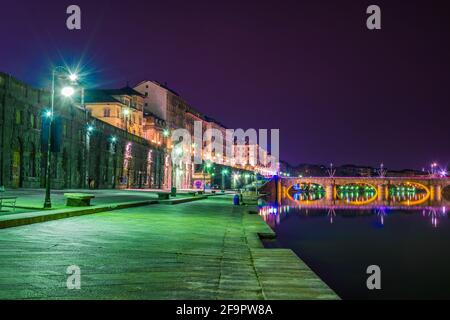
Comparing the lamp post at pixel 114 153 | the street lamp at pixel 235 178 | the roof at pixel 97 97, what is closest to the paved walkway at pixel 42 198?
the lamp post at pixel 114 153

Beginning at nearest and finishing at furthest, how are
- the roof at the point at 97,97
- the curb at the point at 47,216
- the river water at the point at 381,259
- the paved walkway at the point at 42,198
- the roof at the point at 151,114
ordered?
the river water at the point at 381,259, the curb at the point at 47,216, the paved walkway at the point at 42,198, the roof at the point at 97,97, the roof at the point at 151,114

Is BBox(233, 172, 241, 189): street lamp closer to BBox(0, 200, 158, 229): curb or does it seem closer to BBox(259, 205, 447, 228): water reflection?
BBox(259, 205, 447, 228): water reflection

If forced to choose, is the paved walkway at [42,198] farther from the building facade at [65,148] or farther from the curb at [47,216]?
the building facade at [65,148]

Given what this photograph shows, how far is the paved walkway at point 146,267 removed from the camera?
22.0 feet

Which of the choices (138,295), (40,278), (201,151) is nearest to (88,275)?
(40,278)

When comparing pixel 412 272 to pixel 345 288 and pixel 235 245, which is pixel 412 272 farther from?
pixel 235 245

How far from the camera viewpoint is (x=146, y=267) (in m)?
8.65

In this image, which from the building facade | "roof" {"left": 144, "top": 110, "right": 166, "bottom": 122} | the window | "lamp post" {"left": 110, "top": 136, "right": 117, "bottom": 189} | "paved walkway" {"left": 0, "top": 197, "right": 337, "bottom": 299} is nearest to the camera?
"paved walkway" {"left": 0, "top": 197, "right": 337, "bottom": 299}

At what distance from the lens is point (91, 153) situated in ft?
211

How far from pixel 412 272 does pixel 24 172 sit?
38.1m

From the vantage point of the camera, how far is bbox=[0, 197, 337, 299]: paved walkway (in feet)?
22.0

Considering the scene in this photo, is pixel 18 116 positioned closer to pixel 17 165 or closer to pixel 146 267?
pixel 17 165

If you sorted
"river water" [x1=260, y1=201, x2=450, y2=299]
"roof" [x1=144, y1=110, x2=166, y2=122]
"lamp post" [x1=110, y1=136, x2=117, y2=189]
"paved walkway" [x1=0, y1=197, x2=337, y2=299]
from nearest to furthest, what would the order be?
"paved walkway" [x1=0, y1=197, x2=337, y2=299], "river water" [x1=260, y1=201, x2=450, y2=299], "lamp post" [x1=110, y1=136, x2=117, y2=189], "roof" [x1=144, y1=110, x2=166, y2=122]

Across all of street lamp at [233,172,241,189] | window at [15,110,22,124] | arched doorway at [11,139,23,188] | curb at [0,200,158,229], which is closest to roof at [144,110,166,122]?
street lamp at [233,172,241,189]
